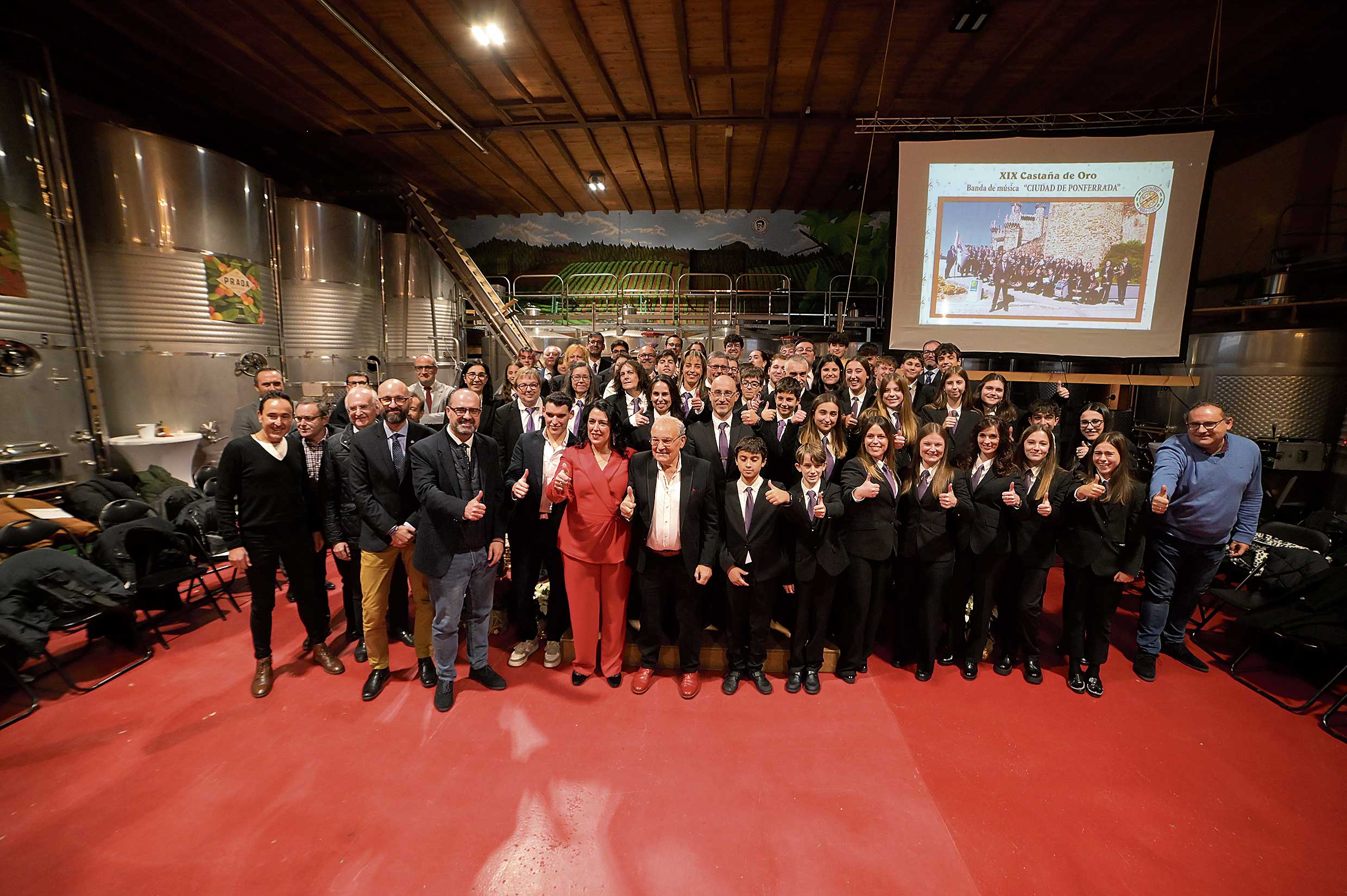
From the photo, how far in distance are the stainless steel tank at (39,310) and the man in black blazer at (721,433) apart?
689 centimetres

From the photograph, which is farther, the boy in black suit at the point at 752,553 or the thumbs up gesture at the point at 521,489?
the boy in black suit at the point at 752,553

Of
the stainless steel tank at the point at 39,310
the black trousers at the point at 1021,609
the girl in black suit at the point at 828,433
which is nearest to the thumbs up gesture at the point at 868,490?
the girl in black suit at the point at 828,433

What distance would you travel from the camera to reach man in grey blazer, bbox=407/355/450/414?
5750mm

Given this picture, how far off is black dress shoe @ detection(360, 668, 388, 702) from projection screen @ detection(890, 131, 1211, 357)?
21.8 ft

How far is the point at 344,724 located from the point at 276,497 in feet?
5.17

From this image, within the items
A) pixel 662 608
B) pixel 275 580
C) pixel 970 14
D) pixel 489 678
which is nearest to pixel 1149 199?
pixel 970 14

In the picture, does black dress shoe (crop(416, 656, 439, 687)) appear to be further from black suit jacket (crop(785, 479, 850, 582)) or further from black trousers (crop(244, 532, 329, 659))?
black suit jacket (crop(785, 479, 850, 582))

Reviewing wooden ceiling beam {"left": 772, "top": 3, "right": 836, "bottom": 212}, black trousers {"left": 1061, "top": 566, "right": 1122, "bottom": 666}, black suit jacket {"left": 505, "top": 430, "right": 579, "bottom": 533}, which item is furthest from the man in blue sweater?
wooden ceiling beam {"left": 772, "top": 3, "right": 836, "bottom": 212}

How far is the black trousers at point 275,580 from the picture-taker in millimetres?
3504

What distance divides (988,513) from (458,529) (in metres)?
3.63

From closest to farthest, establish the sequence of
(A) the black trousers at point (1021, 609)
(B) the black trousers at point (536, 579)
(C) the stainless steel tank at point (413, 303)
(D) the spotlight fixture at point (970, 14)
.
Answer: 1. (A) the black trousers at point (1021, 609)
2. (B) the black trousers at point (536, 579)
3. (D) the spotlight fixture at point (970, 14)
4. (C) the stainless steel tank at point (413, 303)

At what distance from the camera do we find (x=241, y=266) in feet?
24.8

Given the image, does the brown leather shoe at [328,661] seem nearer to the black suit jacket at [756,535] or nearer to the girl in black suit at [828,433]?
the black suit jacket at [756,535]

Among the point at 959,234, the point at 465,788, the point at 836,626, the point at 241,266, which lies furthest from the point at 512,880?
the point at 241,266
